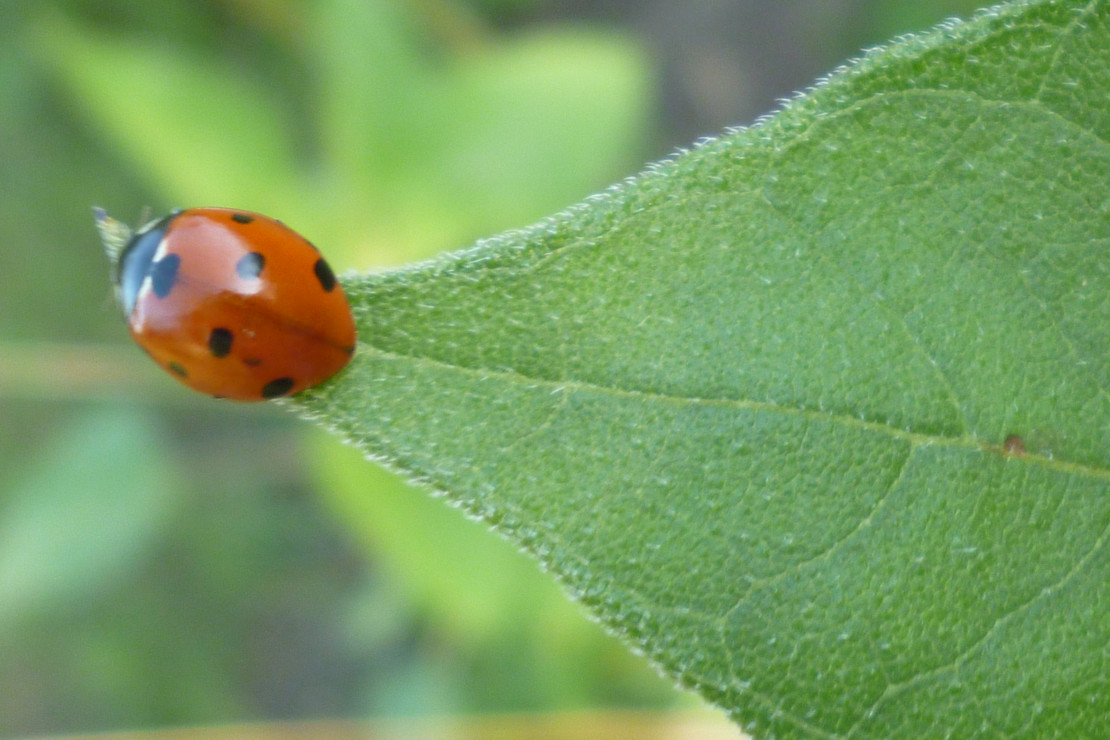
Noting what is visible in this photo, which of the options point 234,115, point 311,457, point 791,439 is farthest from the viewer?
point 234,115

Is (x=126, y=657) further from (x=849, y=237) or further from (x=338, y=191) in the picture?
(x=849, y=237)

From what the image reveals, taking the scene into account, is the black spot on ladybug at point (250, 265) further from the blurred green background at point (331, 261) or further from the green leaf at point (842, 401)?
the blurred green background at point (331, 261)

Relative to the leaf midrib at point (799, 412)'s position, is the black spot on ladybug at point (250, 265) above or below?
below

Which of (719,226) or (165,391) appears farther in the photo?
(165,391)

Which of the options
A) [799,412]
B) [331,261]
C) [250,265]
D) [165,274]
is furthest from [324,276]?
[331,261]

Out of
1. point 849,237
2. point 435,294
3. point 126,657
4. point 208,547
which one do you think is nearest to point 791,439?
point 849,237

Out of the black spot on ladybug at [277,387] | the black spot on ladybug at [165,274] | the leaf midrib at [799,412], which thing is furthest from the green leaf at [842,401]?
the black spot on ladybug at [165,274]

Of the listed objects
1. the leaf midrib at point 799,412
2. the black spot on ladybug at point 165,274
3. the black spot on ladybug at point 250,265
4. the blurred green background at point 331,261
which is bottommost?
the blurred green background at point 331,261
